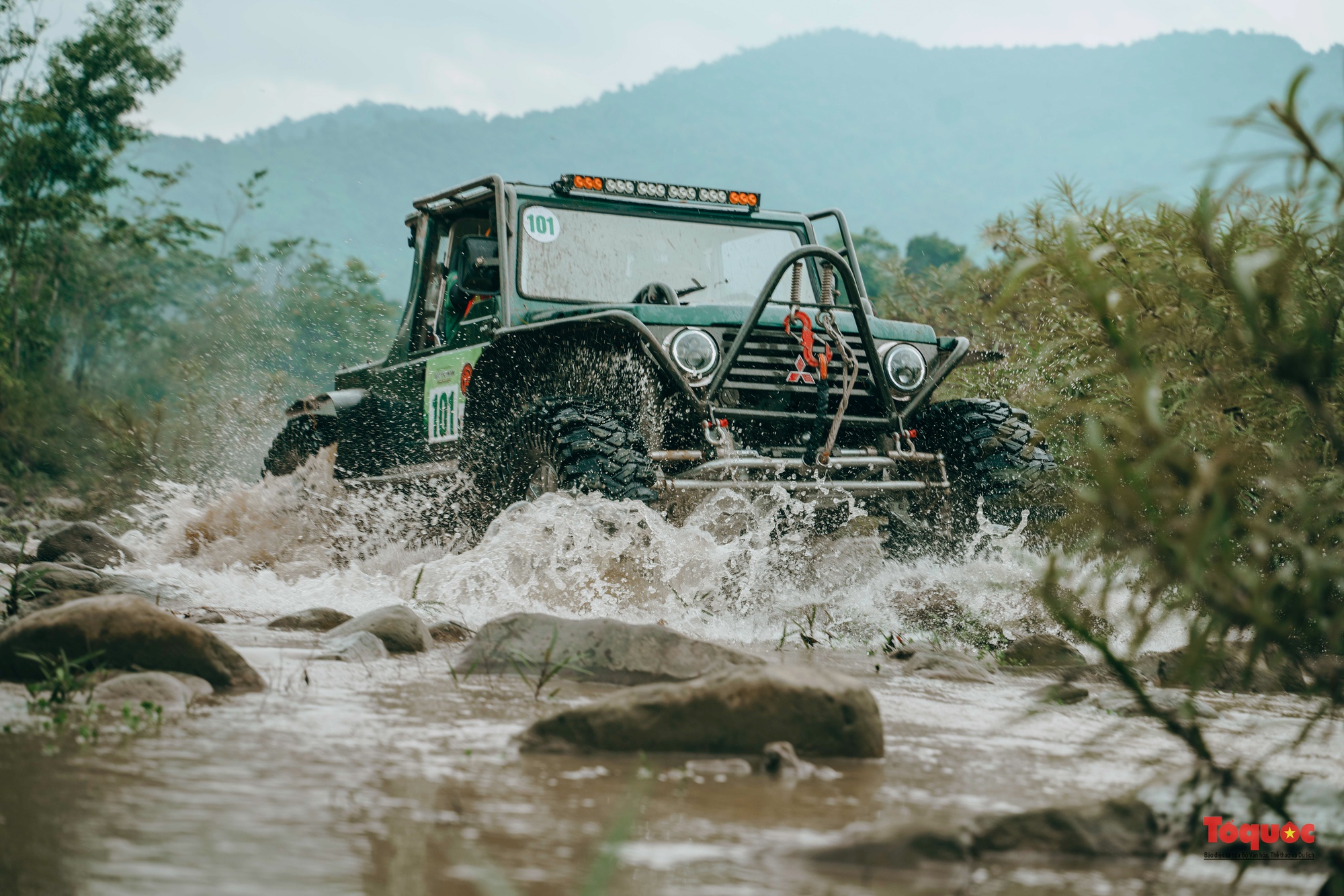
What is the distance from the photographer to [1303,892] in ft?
5.94

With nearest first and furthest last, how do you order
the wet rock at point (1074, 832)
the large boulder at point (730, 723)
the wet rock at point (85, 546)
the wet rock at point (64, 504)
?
the wet rock at point (1074, 832)
the large boulder at point (730, 723)
the wet rock at point (85, 546)
the wet rock at point (64, 504)

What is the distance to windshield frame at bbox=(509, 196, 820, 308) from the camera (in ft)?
20.7

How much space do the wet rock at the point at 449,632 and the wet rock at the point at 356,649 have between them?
0.48 meters

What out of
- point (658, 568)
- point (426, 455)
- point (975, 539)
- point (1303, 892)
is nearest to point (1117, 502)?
point (1303, 892)

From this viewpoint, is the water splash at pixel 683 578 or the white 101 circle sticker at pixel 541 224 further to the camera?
the white 101 circle sticker at pixel 541 224

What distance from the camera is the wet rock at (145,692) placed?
2811 millimetres

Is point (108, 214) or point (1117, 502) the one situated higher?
→ point (108, 214)

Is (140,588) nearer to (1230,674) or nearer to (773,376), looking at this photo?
(773,376)

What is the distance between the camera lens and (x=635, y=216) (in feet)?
21.8

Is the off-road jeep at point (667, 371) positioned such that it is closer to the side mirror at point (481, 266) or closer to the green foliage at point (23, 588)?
the side mirror at point (481, 266)

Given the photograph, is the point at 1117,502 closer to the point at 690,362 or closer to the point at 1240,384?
the point at 1240,384

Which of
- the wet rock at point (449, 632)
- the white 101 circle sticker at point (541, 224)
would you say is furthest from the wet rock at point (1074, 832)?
the white 101 circle sticker at point (541, 224)

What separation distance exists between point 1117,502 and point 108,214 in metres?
21.3

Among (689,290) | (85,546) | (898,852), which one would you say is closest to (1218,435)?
(898,852)
